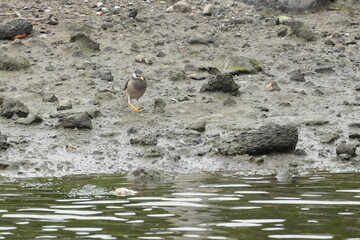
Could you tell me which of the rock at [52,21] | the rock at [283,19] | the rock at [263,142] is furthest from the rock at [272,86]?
the rock at [52,21]

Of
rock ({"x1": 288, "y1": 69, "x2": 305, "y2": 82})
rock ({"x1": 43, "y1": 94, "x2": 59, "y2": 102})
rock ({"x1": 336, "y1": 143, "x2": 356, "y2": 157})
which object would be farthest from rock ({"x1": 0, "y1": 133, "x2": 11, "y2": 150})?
rock ({"x1": 288, "y1": 69, "x2": 305, "y2": 82})

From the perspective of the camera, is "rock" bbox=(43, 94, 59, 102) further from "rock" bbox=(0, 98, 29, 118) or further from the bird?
the bird

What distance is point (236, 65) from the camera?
15195 millimetres

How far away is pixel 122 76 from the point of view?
15.2 metres

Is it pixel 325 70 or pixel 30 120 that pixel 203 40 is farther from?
pixel 30 120

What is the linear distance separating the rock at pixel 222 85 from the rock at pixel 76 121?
229 centimetres

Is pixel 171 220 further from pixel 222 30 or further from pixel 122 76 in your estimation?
pixel 222 30

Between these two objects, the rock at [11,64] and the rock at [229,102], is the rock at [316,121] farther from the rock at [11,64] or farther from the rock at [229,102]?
the rock at [11,64]

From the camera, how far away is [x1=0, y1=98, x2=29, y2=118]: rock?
13086mm

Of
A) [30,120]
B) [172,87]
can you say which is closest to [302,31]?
[172,87]

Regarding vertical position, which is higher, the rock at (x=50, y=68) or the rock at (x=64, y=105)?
the rock at (x=50, y=68)

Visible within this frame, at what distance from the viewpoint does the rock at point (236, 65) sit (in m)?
15.1

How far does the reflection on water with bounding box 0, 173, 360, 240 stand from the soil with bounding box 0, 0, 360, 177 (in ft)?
3.52

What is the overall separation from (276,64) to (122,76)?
2.72m
